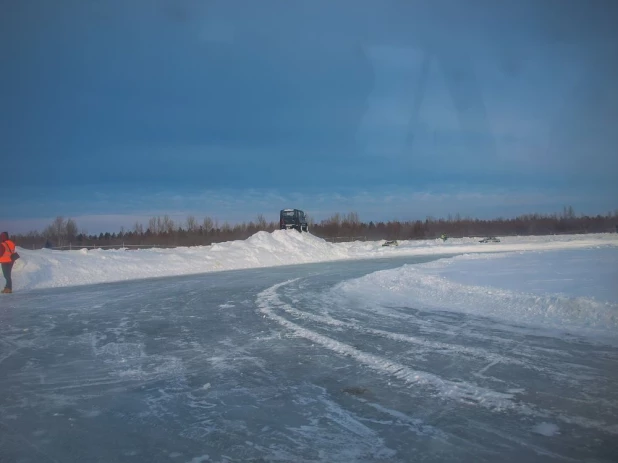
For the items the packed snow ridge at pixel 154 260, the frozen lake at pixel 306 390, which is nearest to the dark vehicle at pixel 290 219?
the packed snow ridge at pixel 154 260

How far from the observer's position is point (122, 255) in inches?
1118

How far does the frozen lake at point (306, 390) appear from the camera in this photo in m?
4.14

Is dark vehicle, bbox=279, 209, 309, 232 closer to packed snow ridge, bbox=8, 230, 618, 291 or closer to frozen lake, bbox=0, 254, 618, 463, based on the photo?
packed snow ridge, bbox=8, 230, 618, 291

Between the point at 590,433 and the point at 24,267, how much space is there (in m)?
22.0

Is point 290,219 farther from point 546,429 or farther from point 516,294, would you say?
point 546,429

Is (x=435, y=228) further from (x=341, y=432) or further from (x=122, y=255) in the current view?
(x=341, y=432)

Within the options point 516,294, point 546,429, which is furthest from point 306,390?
point 516,294

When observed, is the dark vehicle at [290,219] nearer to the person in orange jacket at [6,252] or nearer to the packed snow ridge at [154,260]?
the packed snow ridge at [154,260]

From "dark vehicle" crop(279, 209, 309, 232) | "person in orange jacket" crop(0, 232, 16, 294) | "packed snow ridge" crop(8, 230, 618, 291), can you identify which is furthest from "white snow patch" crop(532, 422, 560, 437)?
"dark vehicle" crop(279, 209, 309, 232)

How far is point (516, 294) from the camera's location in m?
12.3

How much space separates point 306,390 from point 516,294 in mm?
8504

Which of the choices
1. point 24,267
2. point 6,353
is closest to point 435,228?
point 24,267

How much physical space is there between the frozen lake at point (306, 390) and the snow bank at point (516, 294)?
43 cm

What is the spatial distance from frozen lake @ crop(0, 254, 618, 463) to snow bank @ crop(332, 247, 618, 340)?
16.8 inches
